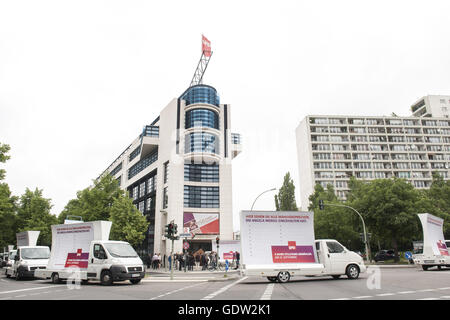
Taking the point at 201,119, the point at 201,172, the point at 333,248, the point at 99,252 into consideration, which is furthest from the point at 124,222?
the point at 333,248

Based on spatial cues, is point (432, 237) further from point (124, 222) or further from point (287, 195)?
point (287, 195)

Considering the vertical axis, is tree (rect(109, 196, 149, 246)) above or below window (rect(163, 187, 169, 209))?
below

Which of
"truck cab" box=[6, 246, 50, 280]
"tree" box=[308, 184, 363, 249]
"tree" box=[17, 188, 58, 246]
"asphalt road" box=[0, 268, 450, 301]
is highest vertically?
"tree" box=[17, 188, 58, 246]

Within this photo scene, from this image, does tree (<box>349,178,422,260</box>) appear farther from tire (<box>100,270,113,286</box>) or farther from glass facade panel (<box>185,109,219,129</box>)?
tire (<box>100,270,113,286</box>)

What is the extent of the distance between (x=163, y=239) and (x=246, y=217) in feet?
122

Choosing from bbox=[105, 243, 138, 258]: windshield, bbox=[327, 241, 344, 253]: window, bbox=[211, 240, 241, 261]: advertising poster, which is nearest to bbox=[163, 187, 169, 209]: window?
bbox=[211, 240, 241, 261]: advertising poster

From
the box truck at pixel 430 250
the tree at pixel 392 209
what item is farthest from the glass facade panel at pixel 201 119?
the box truck at pixel 430 250

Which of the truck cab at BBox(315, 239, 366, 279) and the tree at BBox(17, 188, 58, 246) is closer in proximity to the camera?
the truck cab at BBox(315, 239, 366, 279)

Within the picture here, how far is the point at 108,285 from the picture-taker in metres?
14.7

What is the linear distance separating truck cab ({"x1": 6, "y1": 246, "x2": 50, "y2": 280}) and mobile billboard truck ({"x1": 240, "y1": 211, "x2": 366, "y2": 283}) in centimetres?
1211

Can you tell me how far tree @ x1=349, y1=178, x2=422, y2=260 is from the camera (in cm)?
3153

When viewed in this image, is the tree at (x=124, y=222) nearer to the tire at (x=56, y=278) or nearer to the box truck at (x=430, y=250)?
the tire at (x=56, y=278)
